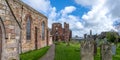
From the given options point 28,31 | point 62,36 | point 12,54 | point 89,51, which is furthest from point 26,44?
point 62,36

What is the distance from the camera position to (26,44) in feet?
113

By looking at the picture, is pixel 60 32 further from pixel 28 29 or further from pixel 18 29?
pixel 18 29

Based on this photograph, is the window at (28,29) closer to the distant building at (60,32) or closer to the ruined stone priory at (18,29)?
the ruined stone priory at (18,29)

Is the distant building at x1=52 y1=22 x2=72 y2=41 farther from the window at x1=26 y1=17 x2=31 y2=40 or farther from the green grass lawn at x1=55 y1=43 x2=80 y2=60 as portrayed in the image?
the green grass lawn at x1=55 y1=43 x2=80 y2=60

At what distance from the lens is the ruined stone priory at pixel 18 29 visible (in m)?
8.34

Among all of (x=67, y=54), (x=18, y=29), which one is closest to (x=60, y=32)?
(x=67, y=54)

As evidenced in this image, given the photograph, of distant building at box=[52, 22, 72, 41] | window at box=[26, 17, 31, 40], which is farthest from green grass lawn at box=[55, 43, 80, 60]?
distant building at box=[52, 22, 72, 41]

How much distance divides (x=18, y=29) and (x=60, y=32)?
80047 millimetres

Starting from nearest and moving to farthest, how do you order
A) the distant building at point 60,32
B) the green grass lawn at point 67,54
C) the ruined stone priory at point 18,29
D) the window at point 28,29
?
the ruined stone priory at point 18,29 < the green grass lawn at point 67,54 < the window at point 28,29 < the distant building at point 60,32

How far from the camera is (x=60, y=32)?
292ft

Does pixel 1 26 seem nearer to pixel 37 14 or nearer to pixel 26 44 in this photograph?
pixel 26 44

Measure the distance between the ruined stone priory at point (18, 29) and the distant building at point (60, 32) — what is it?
118 feet

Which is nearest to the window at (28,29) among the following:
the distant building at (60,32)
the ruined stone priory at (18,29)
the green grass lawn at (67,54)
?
the ruined stone priory at (18,29)

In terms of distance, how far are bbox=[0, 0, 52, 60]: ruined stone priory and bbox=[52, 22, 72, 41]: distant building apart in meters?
36.0
